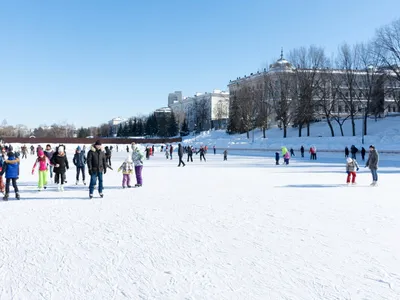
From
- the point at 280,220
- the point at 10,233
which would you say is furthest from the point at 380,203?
the point at 10,233

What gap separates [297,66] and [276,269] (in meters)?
50.9

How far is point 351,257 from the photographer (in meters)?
4.64

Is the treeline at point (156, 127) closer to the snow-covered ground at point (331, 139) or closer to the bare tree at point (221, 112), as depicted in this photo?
the bare tree at point (221, 112)

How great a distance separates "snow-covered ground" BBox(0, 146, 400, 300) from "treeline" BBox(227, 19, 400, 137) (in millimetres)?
35460

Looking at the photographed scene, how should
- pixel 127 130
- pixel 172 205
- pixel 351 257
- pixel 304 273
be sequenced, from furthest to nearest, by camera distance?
pixel 127 130 < pixel 172 205 < pixel 351 257 < pixel 304 273

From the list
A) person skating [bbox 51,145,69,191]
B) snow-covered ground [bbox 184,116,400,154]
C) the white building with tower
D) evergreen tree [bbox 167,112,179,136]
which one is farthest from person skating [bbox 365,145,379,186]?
evergreen tree [bbox 167,112,179,136]

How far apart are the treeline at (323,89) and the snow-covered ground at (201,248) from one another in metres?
35.5

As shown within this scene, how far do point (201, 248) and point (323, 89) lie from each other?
46.3m

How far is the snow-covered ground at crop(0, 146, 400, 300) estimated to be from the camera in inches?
146

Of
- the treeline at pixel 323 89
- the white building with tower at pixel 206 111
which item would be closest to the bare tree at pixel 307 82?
the treeline at pixel 323 89

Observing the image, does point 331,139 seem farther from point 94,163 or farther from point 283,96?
point 94,163

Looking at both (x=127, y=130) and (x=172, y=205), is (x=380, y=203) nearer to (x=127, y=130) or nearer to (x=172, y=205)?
(x=172, y=205)

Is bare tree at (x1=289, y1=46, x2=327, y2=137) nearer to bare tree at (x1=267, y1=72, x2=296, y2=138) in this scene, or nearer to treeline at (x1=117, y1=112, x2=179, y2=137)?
bare tree at (x1=267, y1=72, x2=296, y2=138)

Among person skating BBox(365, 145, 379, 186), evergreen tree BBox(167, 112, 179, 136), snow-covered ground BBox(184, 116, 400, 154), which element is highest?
evergreen tree BBox(167, 112, 179, 136)
